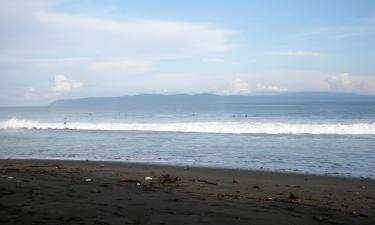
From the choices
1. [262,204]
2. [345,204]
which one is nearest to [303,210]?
[262,204]

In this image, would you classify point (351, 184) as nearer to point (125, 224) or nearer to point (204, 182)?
point (204, 182)

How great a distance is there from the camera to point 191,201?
23.2ft

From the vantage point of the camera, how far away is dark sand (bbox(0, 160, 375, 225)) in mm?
5824

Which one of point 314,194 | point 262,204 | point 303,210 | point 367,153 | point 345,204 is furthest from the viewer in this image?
point 367,153

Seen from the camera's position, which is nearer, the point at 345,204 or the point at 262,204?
the point at 262,204

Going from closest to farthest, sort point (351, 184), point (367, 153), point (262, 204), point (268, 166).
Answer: point (262, 204), point (351, 184), point (268, 166), point (367, 153)

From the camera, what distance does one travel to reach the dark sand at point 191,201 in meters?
5.82

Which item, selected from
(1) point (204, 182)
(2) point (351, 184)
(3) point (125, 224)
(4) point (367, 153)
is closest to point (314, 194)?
(2) point (351, 184)

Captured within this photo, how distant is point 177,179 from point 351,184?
14.0 feet

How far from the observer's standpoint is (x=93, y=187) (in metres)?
8.28

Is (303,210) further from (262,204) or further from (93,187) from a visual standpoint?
(93,187)

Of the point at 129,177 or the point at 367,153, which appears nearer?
the point at 129,177

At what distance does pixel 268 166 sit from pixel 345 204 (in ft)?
19.6

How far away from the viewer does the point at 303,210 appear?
6719 mm
